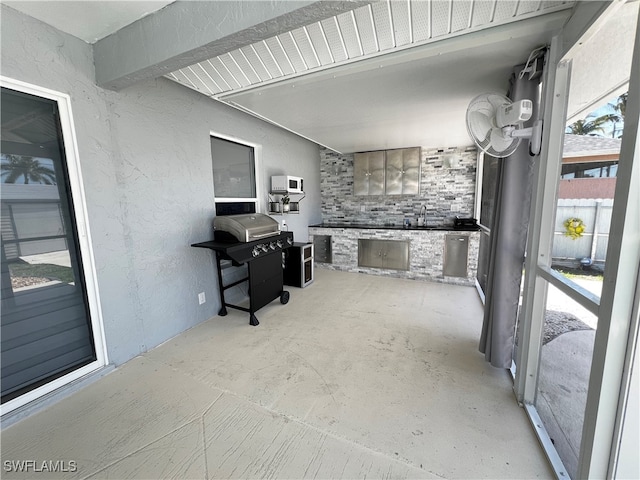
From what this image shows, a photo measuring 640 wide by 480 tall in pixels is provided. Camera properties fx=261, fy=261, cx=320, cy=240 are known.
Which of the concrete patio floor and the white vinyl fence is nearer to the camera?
the white vinyl fence

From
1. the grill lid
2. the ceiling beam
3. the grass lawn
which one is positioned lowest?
the grass lawn

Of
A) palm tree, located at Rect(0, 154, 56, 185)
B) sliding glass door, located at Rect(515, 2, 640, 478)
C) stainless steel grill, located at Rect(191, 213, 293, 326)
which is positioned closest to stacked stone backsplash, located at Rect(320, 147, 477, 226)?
stainless steel grill, located at Rect(191, 213, 293, 326)

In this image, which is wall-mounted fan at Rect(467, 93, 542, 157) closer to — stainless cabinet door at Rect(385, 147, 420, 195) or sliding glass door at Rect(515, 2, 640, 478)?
sliding glass door at Rect(515, 2, 640, 478)

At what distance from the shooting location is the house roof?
1262 millimetres

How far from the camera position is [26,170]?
1.69 meters

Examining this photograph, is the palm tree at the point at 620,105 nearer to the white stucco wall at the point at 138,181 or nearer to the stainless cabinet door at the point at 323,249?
the white stucco wall at the point at 138,181

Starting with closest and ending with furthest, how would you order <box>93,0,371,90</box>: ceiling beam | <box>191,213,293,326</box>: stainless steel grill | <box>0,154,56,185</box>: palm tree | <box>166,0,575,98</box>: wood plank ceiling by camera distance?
1. <box>93,0,371,90</box>: ceiling beam
2. <box>166,0,575,98</box>: wood plank ceiling
3. <box>0,154,56,185</box>: palm tree
4. <box>191,213,293,326</box>: stainless steel grill

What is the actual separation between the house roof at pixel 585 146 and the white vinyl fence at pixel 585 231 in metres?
0.25

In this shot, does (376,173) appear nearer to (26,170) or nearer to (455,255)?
(455,255)

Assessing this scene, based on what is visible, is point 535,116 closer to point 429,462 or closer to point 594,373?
point 594,373

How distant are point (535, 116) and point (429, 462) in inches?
85.6

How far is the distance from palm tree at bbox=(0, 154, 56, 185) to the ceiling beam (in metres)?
0.73

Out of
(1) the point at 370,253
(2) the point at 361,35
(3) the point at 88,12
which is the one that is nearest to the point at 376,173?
(1) the point at 370,253

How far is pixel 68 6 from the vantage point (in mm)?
1516
